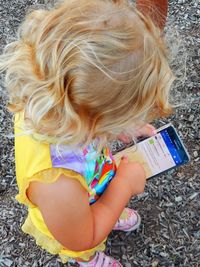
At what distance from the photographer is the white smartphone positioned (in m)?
1.40

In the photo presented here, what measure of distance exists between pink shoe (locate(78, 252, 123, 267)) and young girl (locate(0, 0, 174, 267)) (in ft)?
1.18

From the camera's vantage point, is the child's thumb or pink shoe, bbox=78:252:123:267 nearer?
the child's thumb

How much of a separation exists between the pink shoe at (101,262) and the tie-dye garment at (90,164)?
315 millimetres

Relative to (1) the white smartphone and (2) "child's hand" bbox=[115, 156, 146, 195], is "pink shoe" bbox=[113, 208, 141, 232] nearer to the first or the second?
(1) the white smartphone

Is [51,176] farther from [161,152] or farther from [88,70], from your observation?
[161,152]

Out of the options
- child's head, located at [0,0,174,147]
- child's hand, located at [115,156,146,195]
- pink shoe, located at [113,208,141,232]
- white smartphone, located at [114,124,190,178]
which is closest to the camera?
child's head, located at [0,0,174,147]

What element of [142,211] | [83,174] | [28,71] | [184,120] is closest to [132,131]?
[83,174]

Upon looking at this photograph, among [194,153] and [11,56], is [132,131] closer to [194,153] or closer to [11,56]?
[11,56]

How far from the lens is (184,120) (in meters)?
1.84

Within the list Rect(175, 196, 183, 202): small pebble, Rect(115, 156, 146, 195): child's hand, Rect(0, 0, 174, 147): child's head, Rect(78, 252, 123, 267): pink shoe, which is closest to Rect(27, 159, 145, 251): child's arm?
Rect(115, 156, 146, 195): child's hand

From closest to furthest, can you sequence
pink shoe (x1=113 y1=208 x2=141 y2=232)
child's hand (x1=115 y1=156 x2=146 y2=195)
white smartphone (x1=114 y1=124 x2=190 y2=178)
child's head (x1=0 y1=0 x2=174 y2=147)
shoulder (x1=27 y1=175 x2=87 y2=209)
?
child's head (x1=0 y1=0 x2=174 y2=147)
shoulder (x1=27 y1=175 x2=87 y2=209)
child's hand (x1=115 y1=156 x2=146 y2=195)
white smartphone (x1=114 y1=124 x2=190 y2=178)
pink shoe (x1=113 y1=208 x2=141 y2=232)

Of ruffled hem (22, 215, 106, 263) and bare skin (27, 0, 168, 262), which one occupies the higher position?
bare skin (27, 0, 168, 262)

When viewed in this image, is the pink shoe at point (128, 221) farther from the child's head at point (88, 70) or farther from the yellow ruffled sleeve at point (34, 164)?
the child's head at point (88, 70)

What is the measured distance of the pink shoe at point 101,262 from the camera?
58.4 inches
